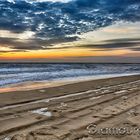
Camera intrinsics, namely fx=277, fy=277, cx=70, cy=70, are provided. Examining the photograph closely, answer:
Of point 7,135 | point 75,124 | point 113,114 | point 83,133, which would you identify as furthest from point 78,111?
point 7,135

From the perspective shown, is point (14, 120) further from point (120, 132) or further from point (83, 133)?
point (120, 132)

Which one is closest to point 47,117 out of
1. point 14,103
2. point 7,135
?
point 7,135

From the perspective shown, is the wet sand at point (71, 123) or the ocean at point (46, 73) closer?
the wet sand at point (71, 123)

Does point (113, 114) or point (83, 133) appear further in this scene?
point (113, 114)

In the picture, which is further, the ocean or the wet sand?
the ocean

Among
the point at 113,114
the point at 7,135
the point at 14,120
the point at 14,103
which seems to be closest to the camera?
the point at 7,135

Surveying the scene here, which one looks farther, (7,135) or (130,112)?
(130,112)

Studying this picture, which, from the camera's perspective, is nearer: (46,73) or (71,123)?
(71,123)

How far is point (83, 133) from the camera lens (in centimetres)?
571

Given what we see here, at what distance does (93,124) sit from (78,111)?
5.96 feet

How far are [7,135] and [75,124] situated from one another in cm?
166

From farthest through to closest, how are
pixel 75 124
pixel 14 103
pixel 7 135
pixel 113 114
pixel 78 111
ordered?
pixel 14 103 → pixel 78 111 → pixel 113 114 → pixel 75 124 → pixel 7 135

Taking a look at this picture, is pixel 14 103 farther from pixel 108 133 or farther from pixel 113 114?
pixel 108 133

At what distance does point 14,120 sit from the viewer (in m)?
6.93
